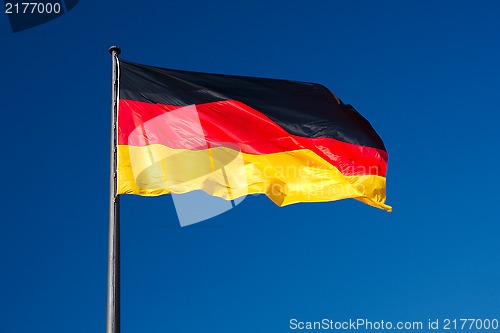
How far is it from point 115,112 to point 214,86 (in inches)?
114

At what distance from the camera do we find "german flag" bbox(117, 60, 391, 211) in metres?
13.0

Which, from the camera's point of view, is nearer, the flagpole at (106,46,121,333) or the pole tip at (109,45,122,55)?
the flagpole at (106,46,121,333)

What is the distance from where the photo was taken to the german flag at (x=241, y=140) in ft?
42.7

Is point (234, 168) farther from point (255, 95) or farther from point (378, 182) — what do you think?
point (378, 182)

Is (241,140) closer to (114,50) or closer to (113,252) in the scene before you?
(114,50)

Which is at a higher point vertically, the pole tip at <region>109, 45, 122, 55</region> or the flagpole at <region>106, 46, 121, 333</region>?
the pole tip at <region>109, 45, 122, 55</region>

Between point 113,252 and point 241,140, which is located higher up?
point 241,140

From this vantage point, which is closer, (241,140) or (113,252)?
(113,252)

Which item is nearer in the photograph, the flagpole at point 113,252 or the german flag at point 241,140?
the flagpole at point 113,252

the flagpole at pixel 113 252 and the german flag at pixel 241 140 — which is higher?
the german flag at pixel 241 140

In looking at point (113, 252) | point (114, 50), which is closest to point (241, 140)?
point (114, 50)

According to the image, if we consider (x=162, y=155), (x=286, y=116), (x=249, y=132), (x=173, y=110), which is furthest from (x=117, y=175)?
(x=286, y=116)

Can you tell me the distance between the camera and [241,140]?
48.0 ft

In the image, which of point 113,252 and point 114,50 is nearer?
point 113,252
